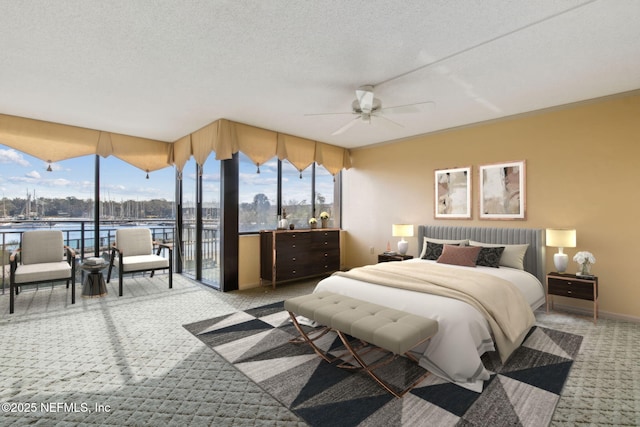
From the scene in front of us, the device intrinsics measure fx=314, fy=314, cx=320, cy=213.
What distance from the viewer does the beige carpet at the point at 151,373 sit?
1.97 metres

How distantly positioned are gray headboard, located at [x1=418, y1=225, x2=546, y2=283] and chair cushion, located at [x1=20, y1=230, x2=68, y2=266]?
576cm

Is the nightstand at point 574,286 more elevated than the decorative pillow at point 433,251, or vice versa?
the decorative pillow at point 433,251

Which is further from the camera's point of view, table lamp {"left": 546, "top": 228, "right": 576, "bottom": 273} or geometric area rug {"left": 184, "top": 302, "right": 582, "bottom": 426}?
table lamp {"left": 546, "top": 228, "right": 576, "bottom": 273}

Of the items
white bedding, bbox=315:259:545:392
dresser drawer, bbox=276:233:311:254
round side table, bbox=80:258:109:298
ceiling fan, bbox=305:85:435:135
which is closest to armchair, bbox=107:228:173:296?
round side table, bbox=80:258:109:298

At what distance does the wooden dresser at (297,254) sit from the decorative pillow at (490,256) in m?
2.66

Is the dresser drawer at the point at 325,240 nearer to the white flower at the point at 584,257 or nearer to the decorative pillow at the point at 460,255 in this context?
the decorative pillow at the point at 460,255

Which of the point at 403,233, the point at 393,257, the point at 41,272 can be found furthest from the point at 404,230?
the point at 41,272

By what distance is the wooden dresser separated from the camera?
521 centimetres

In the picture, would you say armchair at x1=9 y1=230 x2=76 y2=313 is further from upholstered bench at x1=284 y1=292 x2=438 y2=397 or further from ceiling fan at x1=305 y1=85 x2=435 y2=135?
ceiling fan at x1=305 y1=85 x2=435 y2=135

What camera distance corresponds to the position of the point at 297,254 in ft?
18.0

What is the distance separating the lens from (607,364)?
2.62 metres

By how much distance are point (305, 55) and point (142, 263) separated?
155 inches

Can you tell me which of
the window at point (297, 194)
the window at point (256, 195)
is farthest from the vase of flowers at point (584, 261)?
the window at point (256, 195)

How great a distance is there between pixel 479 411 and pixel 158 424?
6.53 ft
